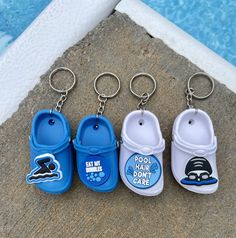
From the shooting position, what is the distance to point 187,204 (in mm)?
1754

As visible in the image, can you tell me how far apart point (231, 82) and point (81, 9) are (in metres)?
0.72

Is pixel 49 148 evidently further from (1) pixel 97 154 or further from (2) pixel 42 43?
(2) pixel 42 43

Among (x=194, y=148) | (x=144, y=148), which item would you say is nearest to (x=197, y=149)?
(x=194, y=148)

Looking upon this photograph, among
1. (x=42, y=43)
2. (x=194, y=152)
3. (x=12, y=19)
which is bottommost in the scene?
(x=194, y=152)

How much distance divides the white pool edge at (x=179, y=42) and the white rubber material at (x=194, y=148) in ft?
0.81

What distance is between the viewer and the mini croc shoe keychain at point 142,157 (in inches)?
64.4

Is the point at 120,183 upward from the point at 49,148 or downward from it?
downward

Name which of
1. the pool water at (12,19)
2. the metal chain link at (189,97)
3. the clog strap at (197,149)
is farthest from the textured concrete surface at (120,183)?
the pool water at (12,19)

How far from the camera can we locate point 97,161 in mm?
1649

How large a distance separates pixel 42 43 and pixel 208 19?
89 cm

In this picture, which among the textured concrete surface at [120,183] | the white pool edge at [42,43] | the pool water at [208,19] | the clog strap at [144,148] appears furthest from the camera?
the pool water at [208,19]

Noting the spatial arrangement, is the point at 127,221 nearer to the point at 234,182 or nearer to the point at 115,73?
the point at 234,182

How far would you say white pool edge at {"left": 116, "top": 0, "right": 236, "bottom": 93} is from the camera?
1.86 meters

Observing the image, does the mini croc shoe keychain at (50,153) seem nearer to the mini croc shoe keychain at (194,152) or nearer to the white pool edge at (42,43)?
the white pool edge at (42,43)
